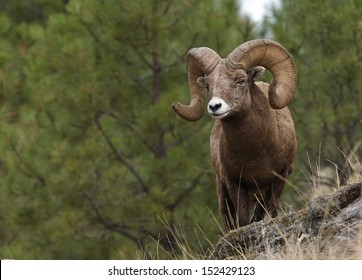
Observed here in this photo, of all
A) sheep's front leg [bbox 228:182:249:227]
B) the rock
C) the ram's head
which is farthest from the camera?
sheep's front leg [bbox 228:182:249:227]

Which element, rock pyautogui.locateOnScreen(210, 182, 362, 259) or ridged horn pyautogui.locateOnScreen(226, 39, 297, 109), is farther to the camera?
ridged horn pyautogui.locateOnScreen(226, 39, 297, 109)

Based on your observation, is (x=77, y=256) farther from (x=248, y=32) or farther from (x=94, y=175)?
(x=248, y=32)

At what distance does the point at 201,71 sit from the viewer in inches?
374

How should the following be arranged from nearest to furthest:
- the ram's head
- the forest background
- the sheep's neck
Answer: the ram's head → the sheep's neck → the forest background

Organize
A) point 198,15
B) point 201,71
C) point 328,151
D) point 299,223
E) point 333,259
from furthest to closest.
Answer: point 198,15, point 328,151, point 201,71, point 299,223, point 333,259

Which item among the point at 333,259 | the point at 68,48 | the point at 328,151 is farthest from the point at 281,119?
the point at 68,48

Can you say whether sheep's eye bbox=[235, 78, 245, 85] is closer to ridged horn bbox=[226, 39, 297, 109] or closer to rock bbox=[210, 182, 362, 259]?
ridged horn bbox=[226, 39, 297, 109]

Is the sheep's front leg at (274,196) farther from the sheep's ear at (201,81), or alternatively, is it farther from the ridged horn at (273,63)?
the sheep's ear at (201,81)

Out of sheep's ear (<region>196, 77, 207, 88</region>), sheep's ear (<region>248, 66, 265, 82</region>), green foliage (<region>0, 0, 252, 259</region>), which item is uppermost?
sheep's ear (<region>248, 66, 265, 82</region>)

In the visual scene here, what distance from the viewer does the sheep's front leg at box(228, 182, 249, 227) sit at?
927 centimetres

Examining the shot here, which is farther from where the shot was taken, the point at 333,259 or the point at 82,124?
the point at 82,124

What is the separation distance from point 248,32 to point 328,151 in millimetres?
2585

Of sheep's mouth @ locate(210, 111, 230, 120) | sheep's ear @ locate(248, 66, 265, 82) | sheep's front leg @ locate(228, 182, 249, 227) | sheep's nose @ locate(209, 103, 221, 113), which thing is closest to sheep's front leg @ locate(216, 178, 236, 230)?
sheep's front leg @ locate(228, 182, 249, 227)

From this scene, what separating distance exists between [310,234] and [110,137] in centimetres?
1181
